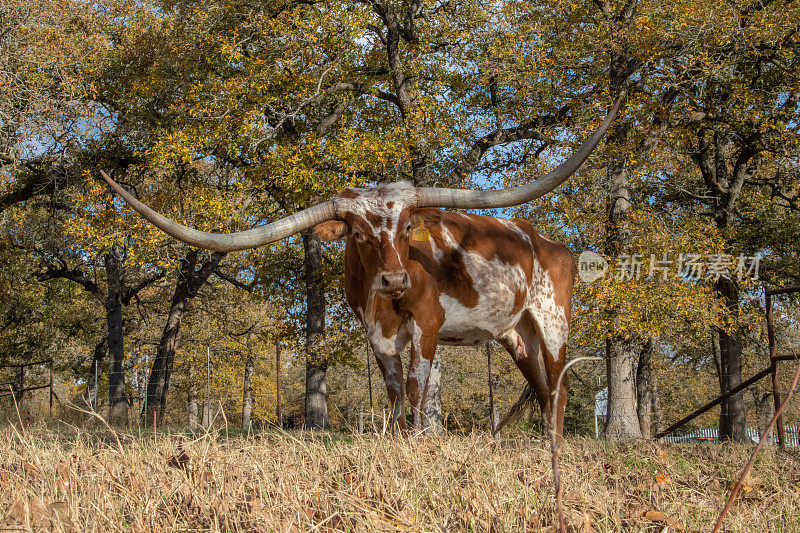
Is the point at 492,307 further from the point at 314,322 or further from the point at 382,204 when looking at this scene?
the point at 314,322

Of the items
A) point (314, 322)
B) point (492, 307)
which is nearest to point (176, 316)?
point (314, 322)

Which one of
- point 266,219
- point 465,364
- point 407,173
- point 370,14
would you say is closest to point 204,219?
point 266,219

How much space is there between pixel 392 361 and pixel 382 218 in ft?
3.81

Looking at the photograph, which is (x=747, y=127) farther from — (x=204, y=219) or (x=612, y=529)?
(x=612, y=529)

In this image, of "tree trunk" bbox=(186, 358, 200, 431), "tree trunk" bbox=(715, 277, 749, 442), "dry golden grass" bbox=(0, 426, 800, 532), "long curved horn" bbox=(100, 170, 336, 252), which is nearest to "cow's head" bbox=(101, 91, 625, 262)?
"long curved horn" bbox=(100, 170, 336, 252)

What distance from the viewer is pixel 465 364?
4181 cm

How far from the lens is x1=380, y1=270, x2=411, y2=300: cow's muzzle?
462 cm

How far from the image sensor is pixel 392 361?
5.19m

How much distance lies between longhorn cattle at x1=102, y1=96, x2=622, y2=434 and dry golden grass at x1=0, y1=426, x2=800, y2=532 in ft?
4.99

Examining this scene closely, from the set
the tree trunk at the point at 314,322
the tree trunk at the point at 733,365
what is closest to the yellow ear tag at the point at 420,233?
the tree trunk at the point at 314,322

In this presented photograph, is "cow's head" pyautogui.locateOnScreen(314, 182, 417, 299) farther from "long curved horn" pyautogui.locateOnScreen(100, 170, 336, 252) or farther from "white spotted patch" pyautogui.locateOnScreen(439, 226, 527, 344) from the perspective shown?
"white spotted patch" pyautogui.locateOnScreen(439, 226, 527, 344)

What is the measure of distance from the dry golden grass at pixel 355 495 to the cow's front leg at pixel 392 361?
4.74 ft

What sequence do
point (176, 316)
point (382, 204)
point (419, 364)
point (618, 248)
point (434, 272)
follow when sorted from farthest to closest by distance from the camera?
point (176, 316) → point (618, 248) → point (434, 272) → point (382, 204) → point (419, 364)

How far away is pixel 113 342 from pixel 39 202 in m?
5.07
